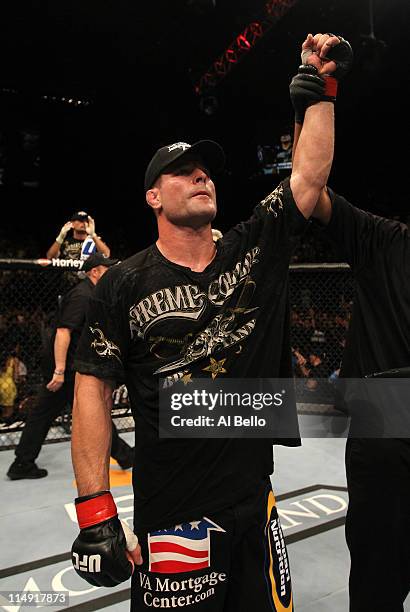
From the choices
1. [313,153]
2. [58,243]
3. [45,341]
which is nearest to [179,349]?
[313,153]

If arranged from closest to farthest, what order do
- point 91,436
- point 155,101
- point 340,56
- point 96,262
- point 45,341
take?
point 91,436 < point 340,56 < point 96,262 < point 45,341 < point 155,101

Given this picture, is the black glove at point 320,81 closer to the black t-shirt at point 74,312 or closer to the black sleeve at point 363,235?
the black sleeve at point 363,235

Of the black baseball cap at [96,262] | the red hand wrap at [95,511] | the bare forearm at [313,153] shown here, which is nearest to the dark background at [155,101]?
the black baseball cap at [96,262]

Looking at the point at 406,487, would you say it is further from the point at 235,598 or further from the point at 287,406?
the point at 235,598

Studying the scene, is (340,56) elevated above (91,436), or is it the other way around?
(340,56)

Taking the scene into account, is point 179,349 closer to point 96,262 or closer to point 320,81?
point 320,81

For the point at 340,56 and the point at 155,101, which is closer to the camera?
the point at 340,56

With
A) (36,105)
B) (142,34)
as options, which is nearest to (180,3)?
(142,34)

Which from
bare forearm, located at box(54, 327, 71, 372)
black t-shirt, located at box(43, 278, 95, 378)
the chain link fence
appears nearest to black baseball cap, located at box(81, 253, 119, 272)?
black t-shirt, located at box(43, 278, 95, 378)

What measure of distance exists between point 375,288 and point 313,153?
0.55 m

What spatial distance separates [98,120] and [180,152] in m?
11.0

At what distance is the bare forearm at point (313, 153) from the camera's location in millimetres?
1444

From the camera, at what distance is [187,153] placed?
1475mm

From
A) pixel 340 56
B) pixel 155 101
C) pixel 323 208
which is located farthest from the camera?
pixel 155 101
